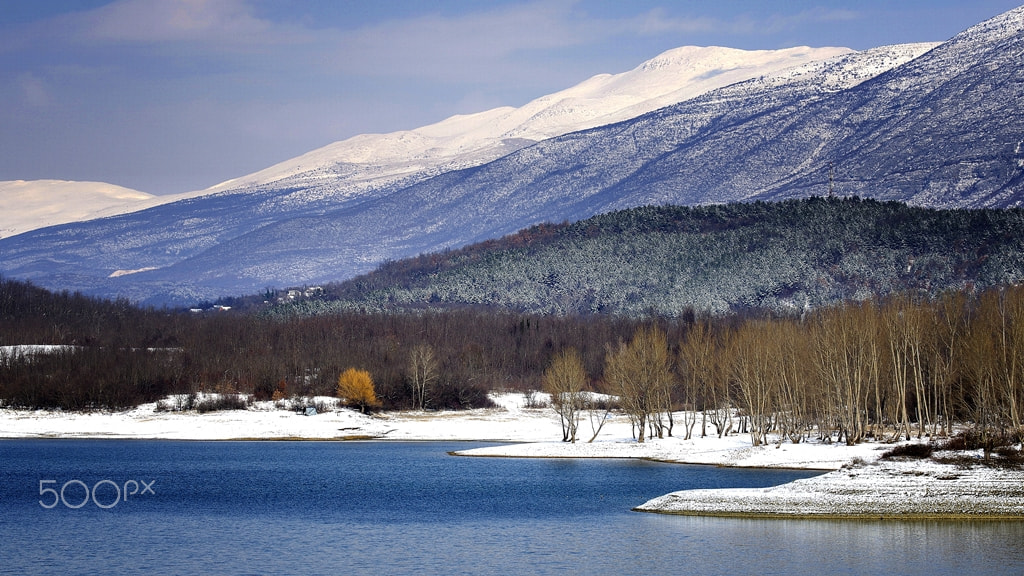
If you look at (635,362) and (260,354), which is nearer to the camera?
(635,362)

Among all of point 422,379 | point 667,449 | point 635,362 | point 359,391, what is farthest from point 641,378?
point 422,379

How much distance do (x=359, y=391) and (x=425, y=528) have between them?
78.5 metres

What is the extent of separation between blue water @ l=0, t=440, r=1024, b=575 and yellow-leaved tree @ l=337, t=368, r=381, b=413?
51150 millimetres

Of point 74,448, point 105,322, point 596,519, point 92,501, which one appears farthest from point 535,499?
point 105,322

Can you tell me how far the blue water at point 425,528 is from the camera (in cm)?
3994

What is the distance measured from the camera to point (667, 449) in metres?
81.1

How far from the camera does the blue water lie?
39938 millimetres

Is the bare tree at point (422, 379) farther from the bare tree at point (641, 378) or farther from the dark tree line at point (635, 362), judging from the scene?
the bare tree at point (641, 378)

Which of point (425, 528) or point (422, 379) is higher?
point (422, 379)

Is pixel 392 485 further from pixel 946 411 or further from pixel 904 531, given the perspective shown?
pixel 946 411

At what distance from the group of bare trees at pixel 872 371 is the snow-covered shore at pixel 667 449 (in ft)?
13.0

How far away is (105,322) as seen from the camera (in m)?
184

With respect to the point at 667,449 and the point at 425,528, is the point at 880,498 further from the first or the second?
the point at 667,449

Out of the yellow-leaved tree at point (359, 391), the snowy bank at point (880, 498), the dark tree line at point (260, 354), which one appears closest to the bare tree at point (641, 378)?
the snowy bank at point (880, 498)
